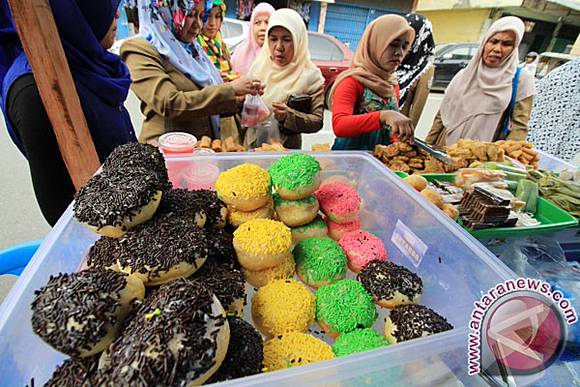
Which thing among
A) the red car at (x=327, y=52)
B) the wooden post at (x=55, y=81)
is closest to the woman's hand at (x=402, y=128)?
the wooden post at (x=55, y=81)

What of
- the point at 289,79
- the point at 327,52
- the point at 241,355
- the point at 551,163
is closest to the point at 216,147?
the point at 289,79

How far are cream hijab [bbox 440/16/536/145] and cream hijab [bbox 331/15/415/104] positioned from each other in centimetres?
88

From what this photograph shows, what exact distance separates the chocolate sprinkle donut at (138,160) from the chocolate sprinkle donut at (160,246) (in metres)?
0.15

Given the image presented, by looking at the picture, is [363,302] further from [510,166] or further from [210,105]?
[510,166]

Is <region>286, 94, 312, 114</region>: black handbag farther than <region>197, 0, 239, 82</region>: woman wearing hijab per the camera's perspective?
No

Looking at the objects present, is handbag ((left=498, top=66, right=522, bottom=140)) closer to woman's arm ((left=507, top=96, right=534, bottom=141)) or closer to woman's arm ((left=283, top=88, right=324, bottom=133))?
woman's arm ((left=507, top=96, right=534, bottom=141))

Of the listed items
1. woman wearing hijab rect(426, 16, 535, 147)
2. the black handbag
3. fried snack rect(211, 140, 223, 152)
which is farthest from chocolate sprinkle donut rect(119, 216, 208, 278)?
woman wearing hijab rect(426, 16, 535, 147)

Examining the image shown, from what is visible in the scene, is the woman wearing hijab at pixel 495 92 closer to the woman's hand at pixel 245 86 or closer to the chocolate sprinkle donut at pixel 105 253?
the woman's hand at pixel 245 86

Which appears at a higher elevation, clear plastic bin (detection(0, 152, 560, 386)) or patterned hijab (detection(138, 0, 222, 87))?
patterned hijab (detection(138, 0, 222, 87))

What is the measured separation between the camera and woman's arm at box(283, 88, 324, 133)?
2162 millimetres

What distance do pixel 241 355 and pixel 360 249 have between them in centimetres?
53

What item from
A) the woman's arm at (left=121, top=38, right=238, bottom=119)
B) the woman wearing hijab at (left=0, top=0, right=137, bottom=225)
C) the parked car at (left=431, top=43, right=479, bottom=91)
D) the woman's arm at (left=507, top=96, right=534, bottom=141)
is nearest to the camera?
the woman wearing hijab at (left=0, top=0, right=137, bottom=225)

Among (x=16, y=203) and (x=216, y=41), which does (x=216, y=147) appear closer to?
(x=216, y=41)

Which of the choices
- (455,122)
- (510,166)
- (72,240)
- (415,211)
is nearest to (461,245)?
(415,211)
